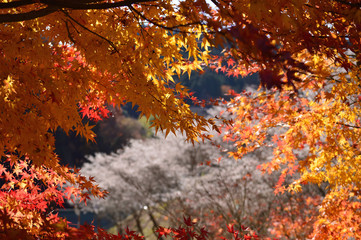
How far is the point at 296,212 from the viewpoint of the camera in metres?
13.0

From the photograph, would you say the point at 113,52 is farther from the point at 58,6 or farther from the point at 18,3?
the point at 18,3

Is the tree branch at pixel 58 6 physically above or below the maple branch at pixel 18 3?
below

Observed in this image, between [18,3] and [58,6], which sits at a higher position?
[18,3]

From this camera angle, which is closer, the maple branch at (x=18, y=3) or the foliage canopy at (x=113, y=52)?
the foliage canopy at (x=113, y=52)

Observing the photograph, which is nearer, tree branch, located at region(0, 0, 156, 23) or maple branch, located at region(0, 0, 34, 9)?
tree branch, located at region(0, 0, 156, 23)

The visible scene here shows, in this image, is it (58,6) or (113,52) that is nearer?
(58,6)

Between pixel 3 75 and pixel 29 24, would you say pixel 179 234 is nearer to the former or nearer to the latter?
pixel 3 75

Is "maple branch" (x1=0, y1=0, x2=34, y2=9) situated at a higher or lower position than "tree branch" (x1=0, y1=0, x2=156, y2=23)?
higher

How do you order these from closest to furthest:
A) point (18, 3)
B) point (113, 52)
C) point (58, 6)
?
point (58, 6) < point (18, 3) < point (113, 52)

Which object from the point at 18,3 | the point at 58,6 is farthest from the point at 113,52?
the point at 18,3

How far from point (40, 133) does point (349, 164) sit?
14.4 ft

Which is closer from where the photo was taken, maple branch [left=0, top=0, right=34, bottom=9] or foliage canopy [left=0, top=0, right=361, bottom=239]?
foliage canopy [left=0, top=0, right=361, bottom=239]

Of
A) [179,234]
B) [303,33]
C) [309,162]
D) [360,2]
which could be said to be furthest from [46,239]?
[309,162]

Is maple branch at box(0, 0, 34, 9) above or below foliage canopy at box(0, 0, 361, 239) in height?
above
